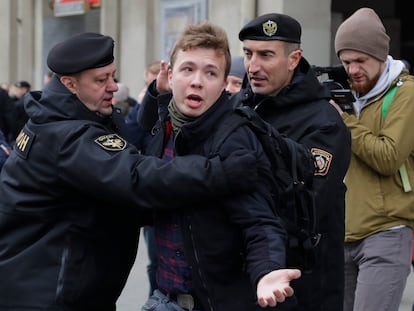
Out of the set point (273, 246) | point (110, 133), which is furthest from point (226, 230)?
point (110, 133)

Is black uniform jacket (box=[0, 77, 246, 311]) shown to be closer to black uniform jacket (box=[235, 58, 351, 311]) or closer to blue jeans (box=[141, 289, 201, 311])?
blue jeans (box=[141, 289, 201, 311])

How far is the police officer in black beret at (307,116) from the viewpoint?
12.3ft

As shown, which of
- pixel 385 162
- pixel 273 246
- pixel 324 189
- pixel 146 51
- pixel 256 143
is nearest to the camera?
pixel 273 246

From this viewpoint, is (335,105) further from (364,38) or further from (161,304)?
(161,304)

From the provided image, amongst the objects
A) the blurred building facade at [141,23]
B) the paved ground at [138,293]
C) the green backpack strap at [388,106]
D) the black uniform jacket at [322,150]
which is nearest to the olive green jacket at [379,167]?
the green backpack strap at [388,106]

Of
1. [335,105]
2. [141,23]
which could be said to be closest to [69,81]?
[335,105]

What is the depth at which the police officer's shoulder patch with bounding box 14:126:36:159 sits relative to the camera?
3305 mm

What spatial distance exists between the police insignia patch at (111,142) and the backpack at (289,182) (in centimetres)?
32

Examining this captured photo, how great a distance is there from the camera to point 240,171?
3.01 metres

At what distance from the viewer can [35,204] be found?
3.30 metres

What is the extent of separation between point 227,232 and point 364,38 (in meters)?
1.82

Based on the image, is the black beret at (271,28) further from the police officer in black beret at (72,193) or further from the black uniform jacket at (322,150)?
the police officer in black beret at (72,193)

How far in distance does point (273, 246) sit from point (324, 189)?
2.78 feet

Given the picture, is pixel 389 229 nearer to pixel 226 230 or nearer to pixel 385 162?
pixel 385 162
